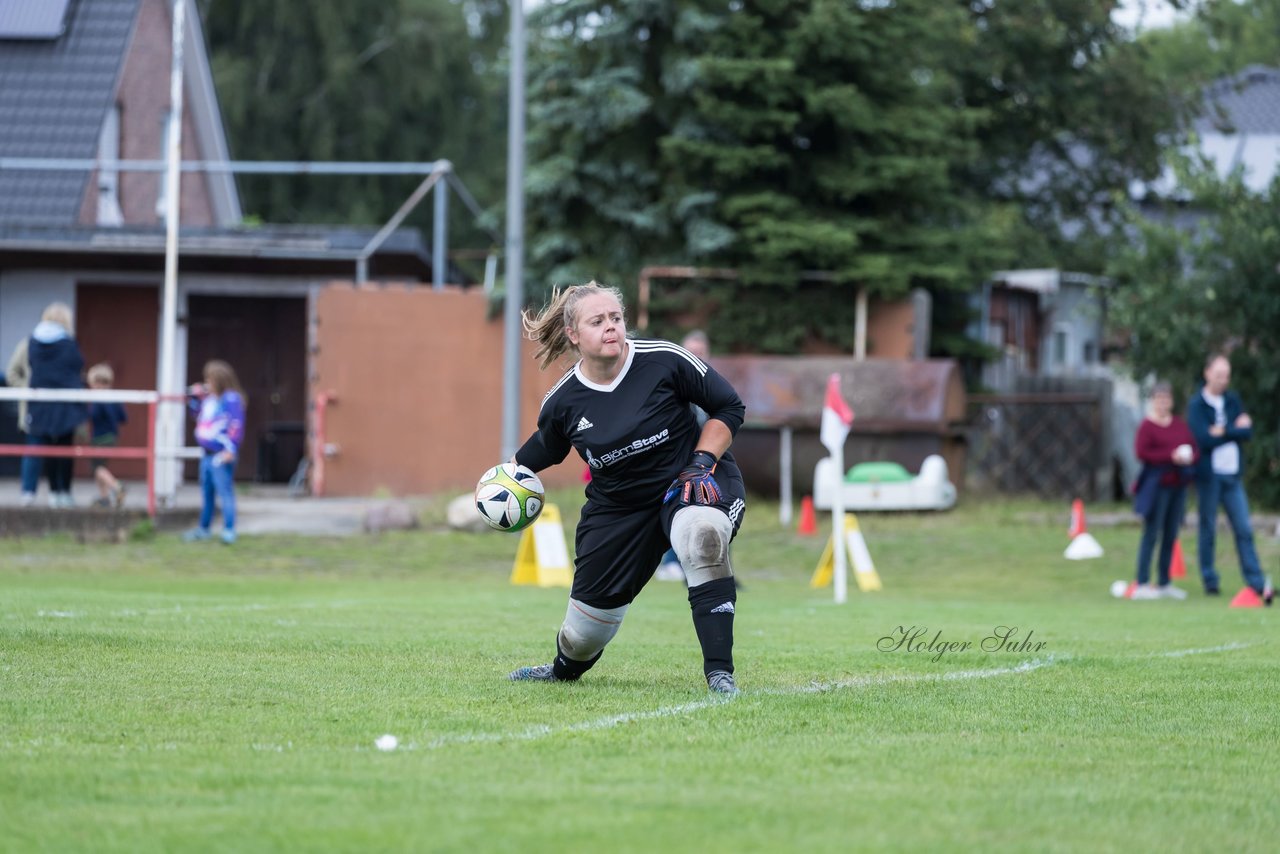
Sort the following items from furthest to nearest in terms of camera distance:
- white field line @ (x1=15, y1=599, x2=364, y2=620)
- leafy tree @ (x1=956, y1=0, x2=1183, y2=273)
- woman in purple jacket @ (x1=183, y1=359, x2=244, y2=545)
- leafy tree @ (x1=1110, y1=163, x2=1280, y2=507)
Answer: leafy tree @ (x1=956, y1=0, x2=1183, y2=273) → leafy tree @ (x1=1110, y1=163, x2=1280, y2=507) → woman in purple jacket @ (x1=183, y1=359, x2=244, y2=545) → white field line @ (x1=15, y1=599, x2=364, y2=620)

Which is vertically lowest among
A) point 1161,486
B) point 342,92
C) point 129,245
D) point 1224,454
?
point 1161,486

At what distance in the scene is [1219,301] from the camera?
2250 cm

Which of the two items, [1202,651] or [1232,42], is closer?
[1202,651]

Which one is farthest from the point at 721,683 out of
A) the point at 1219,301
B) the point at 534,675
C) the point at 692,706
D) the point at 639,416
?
the point at 1219,301

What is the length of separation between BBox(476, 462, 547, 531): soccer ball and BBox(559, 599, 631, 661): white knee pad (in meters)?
0.47

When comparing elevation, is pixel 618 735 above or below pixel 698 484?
below

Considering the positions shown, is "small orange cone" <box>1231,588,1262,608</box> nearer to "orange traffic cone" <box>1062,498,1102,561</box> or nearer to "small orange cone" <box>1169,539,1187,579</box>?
"small orange cone" <box>1169,539,1187,579</box>

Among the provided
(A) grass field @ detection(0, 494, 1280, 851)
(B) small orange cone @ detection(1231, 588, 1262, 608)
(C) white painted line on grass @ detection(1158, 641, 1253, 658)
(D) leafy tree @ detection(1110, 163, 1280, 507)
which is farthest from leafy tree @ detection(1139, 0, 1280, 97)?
(A) grass field @ detection(0, 494, 1280, 851)

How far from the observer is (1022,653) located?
9.19m

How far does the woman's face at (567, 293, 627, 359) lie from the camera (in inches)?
283

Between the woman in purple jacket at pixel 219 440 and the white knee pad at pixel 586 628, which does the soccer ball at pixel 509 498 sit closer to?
the white knee pad at pixel 586 628

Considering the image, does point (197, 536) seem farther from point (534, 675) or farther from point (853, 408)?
point (534, 675)

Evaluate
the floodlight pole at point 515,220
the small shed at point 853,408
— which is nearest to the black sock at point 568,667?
the floodlight pole at point 515,220

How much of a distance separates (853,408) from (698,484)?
15.8m
